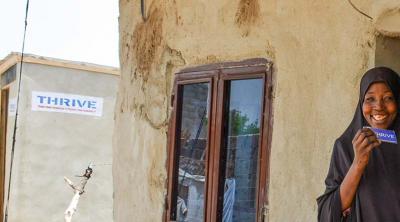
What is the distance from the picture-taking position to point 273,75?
295 centimetres

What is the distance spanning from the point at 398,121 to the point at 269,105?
3.15ft

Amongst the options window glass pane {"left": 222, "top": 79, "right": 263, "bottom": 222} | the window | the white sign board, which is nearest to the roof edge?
the white sign board

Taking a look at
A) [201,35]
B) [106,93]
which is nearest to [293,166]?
[201,35]

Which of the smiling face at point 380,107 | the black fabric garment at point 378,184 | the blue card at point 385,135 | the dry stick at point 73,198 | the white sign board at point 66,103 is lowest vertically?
the dry stick at point 73,198

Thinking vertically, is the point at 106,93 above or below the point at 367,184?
above

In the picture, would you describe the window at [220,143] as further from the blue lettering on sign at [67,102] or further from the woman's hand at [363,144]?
the blue lettering on sign at [67,102]

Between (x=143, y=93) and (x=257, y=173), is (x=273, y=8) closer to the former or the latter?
(x=257, y=173)

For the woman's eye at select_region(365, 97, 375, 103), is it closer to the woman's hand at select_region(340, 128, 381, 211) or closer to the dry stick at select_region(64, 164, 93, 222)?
the woman's hand at select_region(340, 128, 381, 211)

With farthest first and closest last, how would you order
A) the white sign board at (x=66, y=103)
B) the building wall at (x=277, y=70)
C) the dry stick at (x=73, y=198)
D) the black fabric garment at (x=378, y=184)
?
the white sign board at (x=66, y=103) < the dry stick at (x=73, y=198) < the building wall at (x=277, y=70) < the black fabric garment at (x=378, y=184)

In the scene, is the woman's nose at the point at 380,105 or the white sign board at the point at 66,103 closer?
the woman's nose at the point at 380,105


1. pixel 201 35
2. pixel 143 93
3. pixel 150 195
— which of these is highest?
pixel 201 35

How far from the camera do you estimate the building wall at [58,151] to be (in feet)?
27.1

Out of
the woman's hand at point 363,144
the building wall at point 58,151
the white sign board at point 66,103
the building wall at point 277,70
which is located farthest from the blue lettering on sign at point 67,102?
the woman's hand at point 363,144

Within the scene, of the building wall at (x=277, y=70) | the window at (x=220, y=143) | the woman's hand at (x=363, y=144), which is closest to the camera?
the woman's hand at (x=363, y=144)
